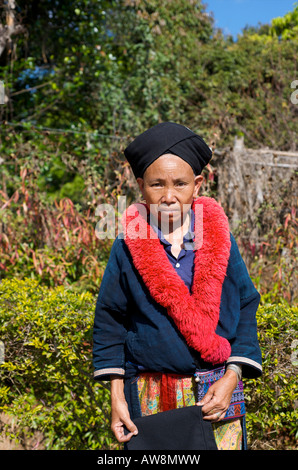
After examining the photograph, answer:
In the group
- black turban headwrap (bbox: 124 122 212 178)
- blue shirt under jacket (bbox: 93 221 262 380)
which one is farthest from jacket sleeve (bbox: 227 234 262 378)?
black turban headwrap (bbox: 124 122 212 178)

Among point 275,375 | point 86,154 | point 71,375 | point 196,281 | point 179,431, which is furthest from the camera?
point 86,154

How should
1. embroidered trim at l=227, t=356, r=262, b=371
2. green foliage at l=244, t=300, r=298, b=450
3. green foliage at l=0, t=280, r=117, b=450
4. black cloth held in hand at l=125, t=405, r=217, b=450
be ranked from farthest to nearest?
green foliage at l=0, t=280, r=117, b=450 < green foliage at l=244, t=300, r=298, b=450 < embroidered trim at l=227, t=356, r=262, b=371 < black cloth held in hand at l=125, t=405, r=217, b=450

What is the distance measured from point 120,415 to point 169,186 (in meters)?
0.79

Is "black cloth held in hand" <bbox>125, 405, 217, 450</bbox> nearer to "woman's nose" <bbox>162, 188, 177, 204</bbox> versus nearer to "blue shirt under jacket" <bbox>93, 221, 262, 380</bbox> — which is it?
"blue shirt under jacket" <bbox>93, 221, 262, 380</bbox>

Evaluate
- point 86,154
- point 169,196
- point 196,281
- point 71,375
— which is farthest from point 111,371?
point 86,154

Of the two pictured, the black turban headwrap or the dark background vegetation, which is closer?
the black turban headwrap

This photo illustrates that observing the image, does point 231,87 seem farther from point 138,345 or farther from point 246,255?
point 138,345

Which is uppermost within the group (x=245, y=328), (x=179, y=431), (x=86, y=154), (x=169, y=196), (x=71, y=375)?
(x=86, y=154)

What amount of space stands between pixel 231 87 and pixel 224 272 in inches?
410

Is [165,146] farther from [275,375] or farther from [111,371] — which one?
[275,375]

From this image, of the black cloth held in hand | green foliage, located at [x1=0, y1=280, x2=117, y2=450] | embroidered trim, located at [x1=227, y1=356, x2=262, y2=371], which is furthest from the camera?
green foliage, located at [x1=0, y1=280, x2=117, y2=450]

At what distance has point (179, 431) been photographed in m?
1.42

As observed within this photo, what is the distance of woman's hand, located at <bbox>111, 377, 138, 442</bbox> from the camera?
1.47 meters

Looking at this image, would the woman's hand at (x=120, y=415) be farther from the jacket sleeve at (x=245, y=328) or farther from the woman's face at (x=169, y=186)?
the woman's face at (x=169, y=186)
